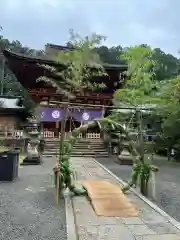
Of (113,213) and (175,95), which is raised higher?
(175,95)

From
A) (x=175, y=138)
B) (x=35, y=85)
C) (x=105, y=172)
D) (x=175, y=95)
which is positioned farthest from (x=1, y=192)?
(x=35, y=85)

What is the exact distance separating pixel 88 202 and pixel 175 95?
9294 mm

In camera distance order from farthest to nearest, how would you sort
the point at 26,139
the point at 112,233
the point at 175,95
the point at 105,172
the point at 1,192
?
the point at 26,139
the point at 175,95
the point at 105,172
the point at 1,192
the point at 112,233

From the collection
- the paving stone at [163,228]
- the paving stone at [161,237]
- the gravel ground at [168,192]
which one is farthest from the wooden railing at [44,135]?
the paving stone at [161,237]

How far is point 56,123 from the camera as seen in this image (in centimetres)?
2278

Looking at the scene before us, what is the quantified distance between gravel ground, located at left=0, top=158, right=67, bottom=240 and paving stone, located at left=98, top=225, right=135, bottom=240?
604 millimetres

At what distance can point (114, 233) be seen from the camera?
4.65m

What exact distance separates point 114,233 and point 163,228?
0.93 m

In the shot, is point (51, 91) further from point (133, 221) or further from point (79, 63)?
point (133, 221)

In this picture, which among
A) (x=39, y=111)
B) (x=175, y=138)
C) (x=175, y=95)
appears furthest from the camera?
(x=39, y=111)

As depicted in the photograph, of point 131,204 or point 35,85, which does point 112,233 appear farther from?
point 35,85

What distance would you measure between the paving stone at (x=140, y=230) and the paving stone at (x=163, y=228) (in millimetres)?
107

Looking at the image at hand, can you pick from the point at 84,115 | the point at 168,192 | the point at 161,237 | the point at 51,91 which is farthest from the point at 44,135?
the point at 161,237

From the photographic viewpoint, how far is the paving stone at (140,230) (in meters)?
4.71
